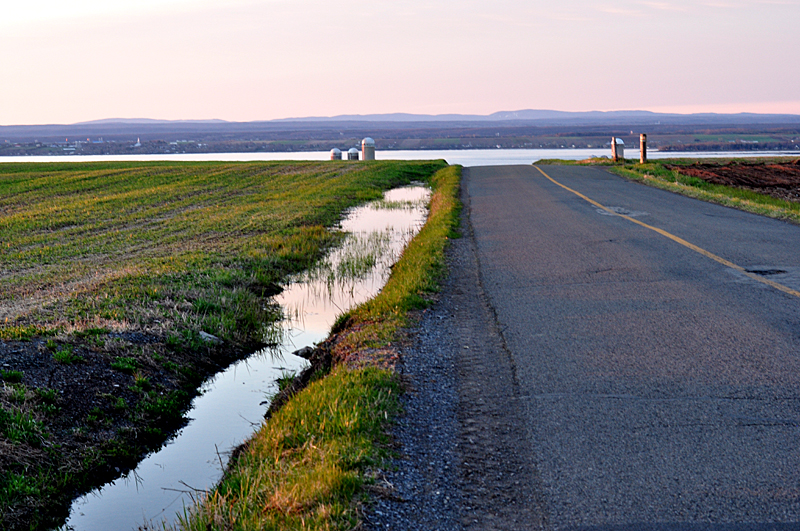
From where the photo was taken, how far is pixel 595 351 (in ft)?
18.1

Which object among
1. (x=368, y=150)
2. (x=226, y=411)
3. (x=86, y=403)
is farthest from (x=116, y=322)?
(x=368, y=150)

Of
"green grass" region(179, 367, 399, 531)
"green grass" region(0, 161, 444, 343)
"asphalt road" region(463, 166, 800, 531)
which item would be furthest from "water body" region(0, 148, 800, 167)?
"green grass" region(179, 367, 399, 531)

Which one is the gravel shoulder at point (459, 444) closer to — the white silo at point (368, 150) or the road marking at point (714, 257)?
the road marking at point (714, 257)

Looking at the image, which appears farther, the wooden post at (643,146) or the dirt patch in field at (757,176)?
the wooden post at (643,146)

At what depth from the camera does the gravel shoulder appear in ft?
10.7

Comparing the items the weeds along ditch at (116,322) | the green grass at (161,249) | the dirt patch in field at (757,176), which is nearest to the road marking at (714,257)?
the weeds along ditch at (116,322)

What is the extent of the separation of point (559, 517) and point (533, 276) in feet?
18.1

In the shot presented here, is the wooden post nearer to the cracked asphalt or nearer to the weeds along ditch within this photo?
the weeds along ditch

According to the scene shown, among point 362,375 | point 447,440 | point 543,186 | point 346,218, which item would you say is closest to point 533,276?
point 362,375

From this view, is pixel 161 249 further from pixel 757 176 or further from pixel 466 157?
pixel 466 157

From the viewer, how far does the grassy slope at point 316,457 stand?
3.32 m

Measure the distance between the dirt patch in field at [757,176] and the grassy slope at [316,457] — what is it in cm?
1670

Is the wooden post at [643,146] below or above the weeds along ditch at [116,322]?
above

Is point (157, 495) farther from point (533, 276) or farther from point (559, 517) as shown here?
point (533, 276)
